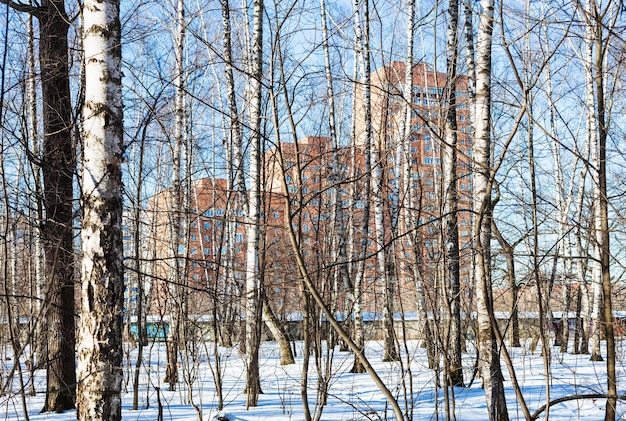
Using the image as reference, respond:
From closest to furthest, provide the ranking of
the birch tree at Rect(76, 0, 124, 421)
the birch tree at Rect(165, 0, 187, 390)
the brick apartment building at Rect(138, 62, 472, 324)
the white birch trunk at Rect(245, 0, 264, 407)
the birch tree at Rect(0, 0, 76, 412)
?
the brick apartment building at Rect(138, 62, 472, 324) → the birch tree at Rect(76, 0, 124, 421) → the white birch trunk at Rect(245, 0, 264, 407) → the birch tree at Rect(0, 0, 76, 412) → the birch tree at Rect(165, 0, 187, 390)

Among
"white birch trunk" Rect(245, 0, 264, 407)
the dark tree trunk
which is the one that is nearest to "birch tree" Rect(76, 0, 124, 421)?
"white birch trunk" Rect(245, 0, 264, 407)

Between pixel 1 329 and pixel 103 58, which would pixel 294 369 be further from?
pixel 103 58

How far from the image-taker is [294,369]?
944 centimetres

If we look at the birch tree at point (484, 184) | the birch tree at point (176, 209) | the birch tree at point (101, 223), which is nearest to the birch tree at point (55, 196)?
the birch tree at point (176, 209)

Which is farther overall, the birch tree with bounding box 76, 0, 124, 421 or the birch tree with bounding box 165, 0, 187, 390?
the birch tree with bounding box 165, 0, 187, 390

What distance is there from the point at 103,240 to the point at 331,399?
4393mm

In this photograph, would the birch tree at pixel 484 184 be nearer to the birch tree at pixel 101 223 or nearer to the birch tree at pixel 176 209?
the birch tree at pixel 101 223

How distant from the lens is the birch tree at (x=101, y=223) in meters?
3.03

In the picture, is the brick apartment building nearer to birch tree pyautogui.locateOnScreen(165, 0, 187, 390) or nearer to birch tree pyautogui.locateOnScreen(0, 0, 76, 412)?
birch tree pyautogui.locateOnScreen(165, 0, 187, 390)

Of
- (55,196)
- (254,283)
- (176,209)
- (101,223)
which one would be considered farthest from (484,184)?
(55,196)

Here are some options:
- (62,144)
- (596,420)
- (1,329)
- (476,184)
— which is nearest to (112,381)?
(476,184)

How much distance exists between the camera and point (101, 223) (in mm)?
3107

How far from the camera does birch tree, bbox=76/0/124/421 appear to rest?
119 inches

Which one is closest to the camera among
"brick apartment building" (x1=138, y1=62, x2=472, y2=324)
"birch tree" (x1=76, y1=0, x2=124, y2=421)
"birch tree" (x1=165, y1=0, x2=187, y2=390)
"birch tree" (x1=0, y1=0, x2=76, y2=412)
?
"brick apartment building" (x1=138, y1=62, x2=472, y2=324)
